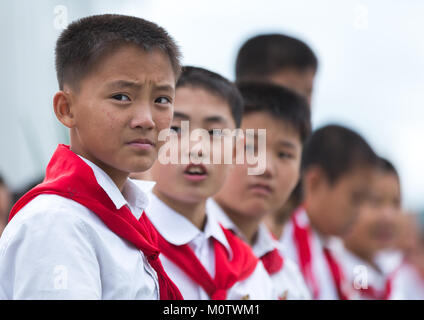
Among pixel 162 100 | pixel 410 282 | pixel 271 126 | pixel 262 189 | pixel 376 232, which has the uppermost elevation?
pixel 162 100

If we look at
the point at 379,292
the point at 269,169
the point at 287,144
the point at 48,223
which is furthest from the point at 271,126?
the point at 379,292

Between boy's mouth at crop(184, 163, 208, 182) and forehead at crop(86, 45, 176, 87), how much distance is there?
0.49m

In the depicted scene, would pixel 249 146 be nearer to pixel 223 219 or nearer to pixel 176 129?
pixel 223 219

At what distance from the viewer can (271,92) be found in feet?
8.61

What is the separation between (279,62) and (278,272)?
4.70 feet

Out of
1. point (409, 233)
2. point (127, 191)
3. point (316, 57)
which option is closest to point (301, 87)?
point (316, 57)

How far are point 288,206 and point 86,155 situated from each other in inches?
95.9

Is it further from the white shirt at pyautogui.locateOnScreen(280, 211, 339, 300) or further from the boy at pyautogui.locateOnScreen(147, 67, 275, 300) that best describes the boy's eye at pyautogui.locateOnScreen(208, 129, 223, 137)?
the white shirt at pyautogui.locateOnScreen(280, 211, 339, 300)

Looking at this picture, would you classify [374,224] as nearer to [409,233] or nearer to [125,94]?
[409,233]

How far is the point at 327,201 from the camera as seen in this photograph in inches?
132

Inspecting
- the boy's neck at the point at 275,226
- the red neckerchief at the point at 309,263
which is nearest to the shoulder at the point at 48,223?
the red neckerchief at the point at 309,263

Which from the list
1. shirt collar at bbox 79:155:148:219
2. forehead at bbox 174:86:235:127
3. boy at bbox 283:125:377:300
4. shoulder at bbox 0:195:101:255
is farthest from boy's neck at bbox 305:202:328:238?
shoulder at bbox 0:195:101:255

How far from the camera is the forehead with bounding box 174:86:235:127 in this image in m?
1.94

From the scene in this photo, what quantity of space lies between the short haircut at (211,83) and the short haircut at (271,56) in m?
1.28
